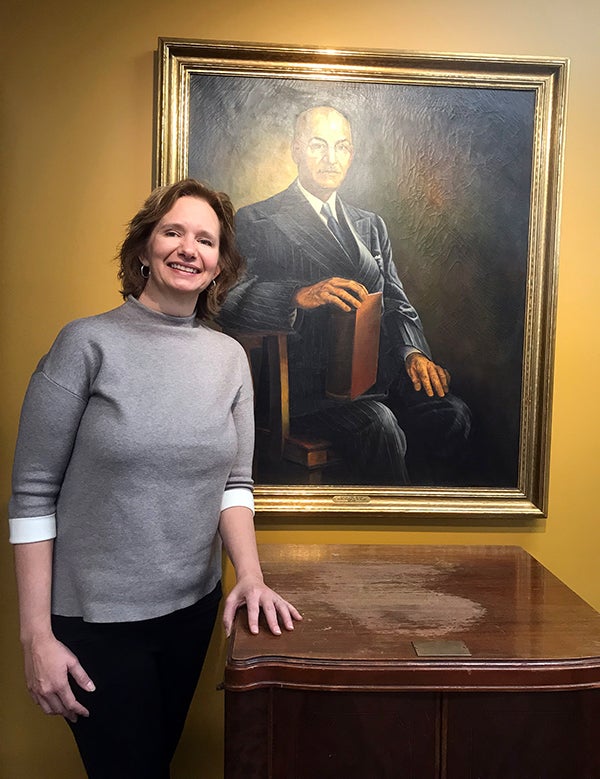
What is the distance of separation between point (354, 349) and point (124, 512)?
93 centimetres

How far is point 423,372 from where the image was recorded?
7.13ft

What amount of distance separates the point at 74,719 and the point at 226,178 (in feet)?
4.89

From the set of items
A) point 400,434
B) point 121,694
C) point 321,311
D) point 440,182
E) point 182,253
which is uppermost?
point 440,182

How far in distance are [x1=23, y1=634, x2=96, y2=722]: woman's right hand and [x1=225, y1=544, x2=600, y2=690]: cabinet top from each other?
1.12 ft

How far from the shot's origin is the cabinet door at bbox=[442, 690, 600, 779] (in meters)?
1.32

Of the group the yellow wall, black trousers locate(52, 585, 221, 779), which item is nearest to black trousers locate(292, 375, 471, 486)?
the yellow wall

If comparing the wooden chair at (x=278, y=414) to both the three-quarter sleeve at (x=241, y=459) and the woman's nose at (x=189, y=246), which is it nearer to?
the three-quarter sleeve at (x=241, y=459)

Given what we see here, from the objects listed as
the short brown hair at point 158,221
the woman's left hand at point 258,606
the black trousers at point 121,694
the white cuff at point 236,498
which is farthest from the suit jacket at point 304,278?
the black trousers at point 121,694

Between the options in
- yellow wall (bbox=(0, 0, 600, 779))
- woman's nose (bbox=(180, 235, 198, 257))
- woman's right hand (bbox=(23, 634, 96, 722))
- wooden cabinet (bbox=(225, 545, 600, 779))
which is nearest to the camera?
wooden cabinet (bbox=(225, 545, 600, 779))

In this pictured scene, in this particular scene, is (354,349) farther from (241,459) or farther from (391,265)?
(241,459)

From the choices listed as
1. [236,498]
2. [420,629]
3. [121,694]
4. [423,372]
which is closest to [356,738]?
[420,629]

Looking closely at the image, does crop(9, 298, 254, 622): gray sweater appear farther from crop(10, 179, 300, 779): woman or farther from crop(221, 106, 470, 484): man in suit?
crop(221, 106, 470, 484): man in suit

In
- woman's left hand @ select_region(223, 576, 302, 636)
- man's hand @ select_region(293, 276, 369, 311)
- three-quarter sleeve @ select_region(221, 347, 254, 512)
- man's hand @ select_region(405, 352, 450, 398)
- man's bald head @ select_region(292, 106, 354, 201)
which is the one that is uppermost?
man's bald head @ select_region(292, 106, 354, 201)

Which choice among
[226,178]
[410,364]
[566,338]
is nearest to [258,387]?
[410,364]
